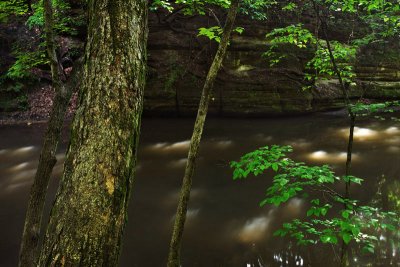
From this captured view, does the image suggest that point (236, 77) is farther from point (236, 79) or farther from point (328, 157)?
point (328, 157)

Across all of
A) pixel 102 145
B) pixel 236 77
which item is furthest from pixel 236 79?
pixel 102 145

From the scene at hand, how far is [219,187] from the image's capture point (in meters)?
8.50

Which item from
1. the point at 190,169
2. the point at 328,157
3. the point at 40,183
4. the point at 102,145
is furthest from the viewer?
the point at 328,157

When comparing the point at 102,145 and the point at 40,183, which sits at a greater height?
the point at 102,145

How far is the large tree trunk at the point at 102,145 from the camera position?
5.27ft

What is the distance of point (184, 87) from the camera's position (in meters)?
15.5

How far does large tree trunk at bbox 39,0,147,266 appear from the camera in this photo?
1.61m

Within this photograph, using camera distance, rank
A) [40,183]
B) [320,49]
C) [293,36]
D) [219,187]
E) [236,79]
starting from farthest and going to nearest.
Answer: [236,79] → [219,187] → [293,36] → [320,49] → [40,183]

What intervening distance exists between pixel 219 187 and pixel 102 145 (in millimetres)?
6944

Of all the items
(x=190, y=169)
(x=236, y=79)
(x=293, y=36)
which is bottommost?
(x=236, y=79)

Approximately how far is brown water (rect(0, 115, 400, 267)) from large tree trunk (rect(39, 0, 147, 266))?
4.38 metres

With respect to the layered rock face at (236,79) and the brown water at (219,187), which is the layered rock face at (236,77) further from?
the brown water at (219,187)

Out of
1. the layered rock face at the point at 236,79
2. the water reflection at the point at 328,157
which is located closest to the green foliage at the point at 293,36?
the water reflection at the point at 328,157

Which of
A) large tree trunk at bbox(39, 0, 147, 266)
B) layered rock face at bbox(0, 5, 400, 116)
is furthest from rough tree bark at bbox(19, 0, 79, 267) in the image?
layered rock face at bbox(0, 5, 400, 116)
